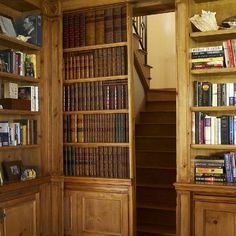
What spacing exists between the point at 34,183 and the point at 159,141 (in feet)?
6.24

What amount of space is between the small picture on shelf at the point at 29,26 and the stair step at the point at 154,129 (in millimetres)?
1996

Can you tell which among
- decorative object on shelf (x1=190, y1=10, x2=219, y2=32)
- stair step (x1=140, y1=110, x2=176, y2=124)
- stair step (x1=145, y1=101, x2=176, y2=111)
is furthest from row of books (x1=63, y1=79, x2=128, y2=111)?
stair step (x1=145, y1=101, x2=176, y2=111)

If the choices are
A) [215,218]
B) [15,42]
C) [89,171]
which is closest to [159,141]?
[89,171]

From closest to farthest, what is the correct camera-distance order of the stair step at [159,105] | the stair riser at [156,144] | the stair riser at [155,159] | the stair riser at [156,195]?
the stair riser at [156,195] < the stair riser at [155,159] < the stair riser at [156,144] < the stair step at [159,105]

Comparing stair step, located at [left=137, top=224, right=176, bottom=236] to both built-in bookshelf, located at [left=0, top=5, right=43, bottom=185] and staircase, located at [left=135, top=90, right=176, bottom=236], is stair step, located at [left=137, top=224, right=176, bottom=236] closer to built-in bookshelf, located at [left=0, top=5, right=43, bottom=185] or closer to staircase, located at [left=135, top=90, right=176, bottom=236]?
staircase, located at [left=135, top=90, right=176, bottom=236]

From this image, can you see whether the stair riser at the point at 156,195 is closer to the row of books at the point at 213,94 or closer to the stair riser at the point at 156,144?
the stair riser at the point at 156,144

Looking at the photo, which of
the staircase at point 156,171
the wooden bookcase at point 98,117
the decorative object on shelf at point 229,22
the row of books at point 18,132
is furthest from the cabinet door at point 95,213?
the decorative object on shelf at point 229,22

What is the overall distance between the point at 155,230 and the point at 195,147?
1.35 meters

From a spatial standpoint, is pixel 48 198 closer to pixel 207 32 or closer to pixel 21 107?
pixel 21 107

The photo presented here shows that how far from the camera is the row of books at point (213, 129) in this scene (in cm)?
273

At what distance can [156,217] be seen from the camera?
392 cm

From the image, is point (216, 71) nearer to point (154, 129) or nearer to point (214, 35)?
point (214, 35)

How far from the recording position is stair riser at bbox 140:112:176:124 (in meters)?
4.77

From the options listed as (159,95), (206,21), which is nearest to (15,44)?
(206,21)
